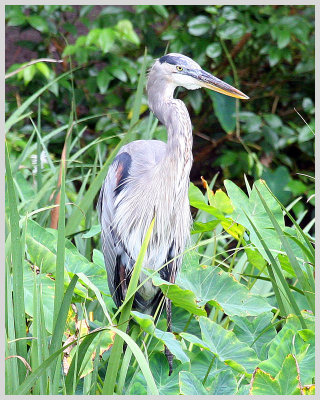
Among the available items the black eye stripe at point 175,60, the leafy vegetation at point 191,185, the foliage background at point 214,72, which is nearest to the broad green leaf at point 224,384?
the leafy vegetation at point 191,185

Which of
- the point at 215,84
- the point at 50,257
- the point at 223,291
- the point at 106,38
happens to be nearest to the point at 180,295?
the point at 223,291

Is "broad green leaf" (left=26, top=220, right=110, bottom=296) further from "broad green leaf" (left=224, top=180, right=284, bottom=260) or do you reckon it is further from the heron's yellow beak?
the heron's yellow beak

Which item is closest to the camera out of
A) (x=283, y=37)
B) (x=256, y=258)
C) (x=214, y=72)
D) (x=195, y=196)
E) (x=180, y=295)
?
(x=180, y=295)

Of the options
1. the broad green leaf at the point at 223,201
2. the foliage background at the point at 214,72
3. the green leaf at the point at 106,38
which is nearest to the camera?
the broad green leaf at the point at 223,201

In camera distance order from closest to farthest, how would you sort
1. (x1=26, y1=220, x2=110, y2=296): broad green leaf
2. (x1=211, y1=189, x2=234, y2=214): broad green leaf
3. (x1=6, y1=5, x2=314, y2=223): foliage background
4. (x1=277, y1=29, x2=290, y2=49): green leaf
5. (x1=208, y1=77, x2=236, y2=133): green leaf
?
(x1=26, y1=220, x2=110, y2=296): broad green leaf, (x1=211, y1=189, x2=234, y2=214): broad green leaf, (x1=277, y1=29, x2=290, y2=49): green leaf, (x1=6, y1=5, x2=314, y2=223): foliage background, (x1=208, y1=77, x2=236, y2=133): green leaf

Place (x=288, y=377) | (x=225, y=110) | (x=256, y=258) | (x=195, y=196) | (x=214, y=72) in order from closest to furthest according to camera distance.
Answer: (x=288, y=377), (x=256, y=258), (x=195, y=196), (x=225, y=110), (x=214, y=72)

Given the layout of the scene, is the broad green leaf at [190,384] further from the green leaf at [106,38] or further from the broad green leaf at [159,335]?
the green leaf at [106,38]

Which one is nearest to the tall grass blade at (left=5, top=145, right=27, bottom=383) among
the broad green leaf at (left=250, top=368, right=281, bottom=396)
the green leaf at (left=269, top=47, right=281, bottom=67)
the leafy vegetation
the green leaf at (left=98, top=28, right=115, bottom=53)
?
the leafy vegetation

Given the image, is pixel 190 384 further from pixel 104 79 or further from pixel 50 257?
pixel 104 79

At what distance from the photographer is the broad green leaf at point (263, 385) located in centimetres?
115

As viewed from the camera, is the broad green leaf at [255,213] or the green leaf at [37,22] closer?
the broad green leaf at [255,213]

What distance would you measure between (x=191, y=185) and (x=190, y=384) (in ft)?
2.33

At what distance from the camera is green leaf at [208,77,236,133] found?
3.08 metres

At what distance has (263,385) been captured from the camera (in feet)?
3.81
